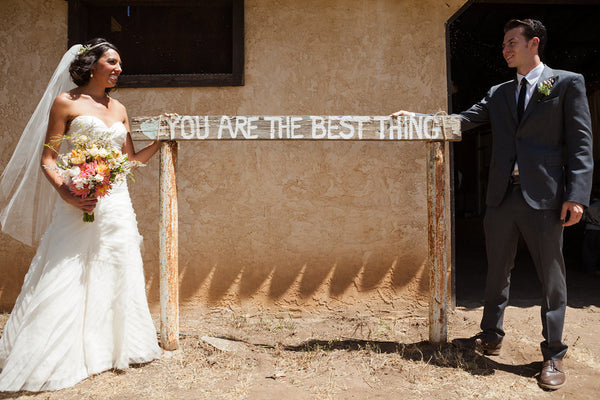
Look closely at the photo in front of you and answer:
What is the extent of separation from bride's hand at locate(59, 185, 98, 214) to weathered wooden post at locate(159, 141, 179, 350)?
0.55 metres

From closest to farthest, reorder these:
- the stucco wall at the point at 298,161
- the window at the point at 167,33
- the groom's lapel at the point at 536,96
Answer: the groom's lapel at the point at 536,96 → the stucco wall at the point at 298,161 → the window at the point at 167,33

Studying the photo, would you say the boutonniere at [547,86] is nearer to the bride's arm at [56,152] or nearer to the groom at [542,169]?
the groom at [542,169]

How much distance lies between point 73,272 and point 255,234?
5.98 ft

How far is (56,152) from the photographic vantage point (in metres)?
2.78

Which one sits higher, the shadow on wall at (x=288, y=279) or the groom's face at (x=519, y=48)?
the groom's face at (x=519, y=48)

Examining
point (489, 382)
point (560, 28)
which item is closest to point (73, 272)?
point (489, 382)

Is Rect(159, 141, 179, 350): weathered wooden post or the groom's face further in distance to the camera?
Rect(159, 141, 179, 350): weathered wooden post

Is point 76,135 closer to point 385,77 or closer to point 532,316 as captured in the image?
point 385,77

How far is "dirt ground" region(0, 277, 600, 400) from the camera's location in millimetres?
2666

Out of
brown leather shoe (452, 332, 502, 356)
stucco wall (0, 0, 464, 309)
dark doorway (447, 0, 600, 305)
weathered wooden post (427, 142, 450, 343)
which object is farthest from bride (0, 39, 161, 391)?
dark doorway (447, 0, 600, 305)

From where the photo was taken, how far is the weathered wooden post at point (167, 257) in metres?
3.16

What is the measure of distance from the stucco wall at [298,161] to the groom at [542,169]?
1.26 meters

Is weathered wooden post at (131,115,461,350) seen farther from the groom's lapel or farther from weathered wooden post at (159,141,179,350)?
the groom's lapel

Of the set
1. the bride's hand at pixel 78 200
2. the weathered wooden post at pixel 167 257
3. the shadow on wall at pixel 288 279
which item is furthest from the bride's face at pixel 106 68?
the shadow on wall at pixel 288 279
